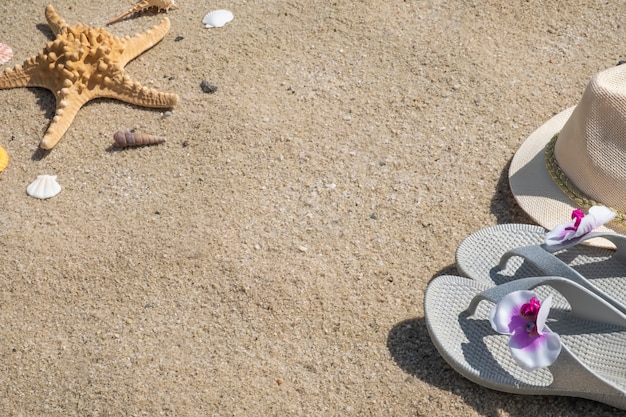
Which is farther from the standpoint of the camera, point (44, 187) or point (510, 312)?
point (44, 187)

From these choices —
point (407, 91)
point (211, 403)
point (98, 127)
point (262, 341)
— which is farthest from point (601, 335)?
point (98, 127)

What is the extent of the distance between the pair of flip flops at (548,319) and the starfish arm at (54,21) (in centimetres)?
282

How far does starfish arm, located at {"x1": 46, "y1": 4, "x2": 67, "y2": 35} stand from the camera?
164 inches

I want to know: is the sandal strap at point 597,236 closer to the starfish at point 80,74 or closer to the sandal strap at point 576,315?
the sandal strap at point 576,315

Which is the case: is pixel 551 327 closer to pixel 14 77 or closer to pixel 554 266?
pixel 554 266

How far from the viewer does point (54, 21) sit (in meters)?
4.19

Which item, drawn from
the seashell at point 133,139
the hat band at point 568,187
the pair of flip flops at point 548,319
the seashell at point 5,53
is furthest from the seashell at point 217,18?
the pair of flip flops at point 548,319

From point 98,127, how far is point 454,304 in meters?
2.16

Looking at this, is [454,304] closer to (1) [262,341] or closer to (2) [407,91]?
(1) [262,341]

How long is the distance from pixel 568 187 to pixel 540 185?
0.14 meters

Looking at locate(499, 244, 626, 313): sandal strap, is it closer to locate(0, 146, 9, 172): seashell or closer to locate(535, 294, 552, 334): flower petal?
locate(535, 294, 552, 334): flower petal

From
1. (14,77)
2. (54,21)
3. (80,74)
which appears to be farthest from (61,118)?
(54,21)

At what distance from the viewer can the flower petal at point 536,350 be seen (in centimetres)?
218

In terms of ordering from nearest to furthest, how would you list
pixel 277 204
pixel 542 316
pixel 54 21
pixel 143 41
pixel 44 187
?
pixel 542 316, pixel 277 204, pixel 44 187, pixel 143 41, pixel 54 21
